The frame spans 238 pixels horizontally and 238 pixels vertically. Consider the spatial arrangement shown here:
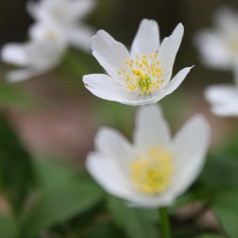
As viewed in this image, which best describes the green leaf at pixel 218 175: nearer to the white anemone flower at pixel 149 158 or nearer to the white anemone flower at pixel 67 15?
the white anemone flower at pixel 149 158

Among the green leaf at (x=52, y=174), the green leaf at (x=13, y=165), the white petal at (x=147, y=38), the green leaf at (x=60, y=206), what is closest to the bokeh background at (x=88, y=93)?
the green leaf at (x=13, y=165)

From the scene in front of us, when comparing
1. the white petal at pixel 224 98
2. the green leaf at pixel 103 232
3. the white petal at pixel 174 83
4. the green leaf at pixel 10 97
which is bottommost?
the green leaf at pixel 103 232

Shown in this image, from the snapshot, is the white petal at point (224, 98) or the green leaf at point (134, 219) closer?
the green leaf at point (134, 219)

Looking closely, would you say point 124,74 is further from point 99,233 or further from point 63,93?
point 63,93

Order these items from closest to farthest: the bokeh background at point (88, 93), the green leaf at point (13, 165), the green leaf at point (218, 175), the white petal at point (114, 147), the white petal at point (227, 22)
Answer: the white petal at point (114, 147) → the green leaf at point (218, 175) → the green leaf at point (13, 165) → the bokeh background at point (88, 93) → the white petal at point (227, 22)

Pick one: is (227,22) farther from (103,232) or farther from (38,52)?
(103,232)

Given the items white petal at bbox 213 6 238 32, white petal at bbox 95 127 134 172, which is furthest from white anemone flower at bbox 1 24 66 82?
white petal at bbox 213 6 238 32

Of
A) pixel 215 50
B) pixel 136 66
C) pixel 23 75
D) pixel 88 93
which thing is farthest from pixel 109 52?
pixel 88 93
